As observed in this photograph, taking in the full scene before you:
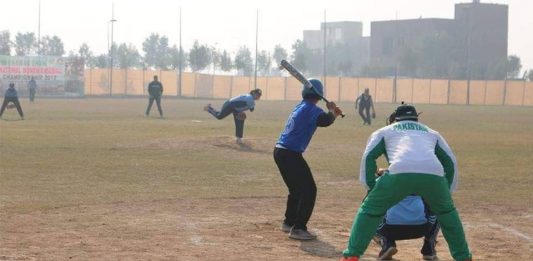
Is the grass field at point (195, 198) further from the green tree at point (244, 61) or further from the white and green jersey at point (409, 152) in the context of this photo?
the green tree at point (244, 61)

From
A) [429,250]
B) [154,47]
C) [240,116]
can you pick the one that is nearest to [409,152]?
[429,250]

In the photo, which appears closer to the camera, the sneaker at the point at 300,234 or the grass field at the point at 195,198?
the grass field at the point at 195,198

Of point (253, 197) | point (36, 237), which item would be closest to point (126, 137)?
point (253, 197)

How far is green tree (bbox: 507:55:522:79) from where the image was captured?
13000cm

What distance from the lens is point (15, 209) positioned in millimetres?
13367

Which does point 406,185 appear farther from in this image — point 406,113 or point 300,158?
point 300,158

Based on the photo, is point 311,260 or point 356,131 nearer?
point 311,260

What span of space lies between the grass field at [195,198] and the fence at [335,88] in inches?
2494

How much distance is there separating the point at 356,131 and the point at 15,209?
2269 centimetres

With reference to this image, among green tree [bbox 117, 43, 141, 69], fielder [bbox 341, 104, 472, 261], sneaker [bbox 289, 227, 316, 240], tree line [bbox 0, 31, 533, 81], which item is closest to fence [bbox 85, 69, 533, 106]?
tree line [bbox 0, 31, 533, 81]

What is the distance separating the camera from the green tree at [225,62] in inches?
5167

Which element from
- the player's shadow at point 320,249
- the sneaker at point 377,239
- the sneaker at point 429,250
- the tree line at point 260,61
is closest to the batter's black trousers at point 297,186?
the player's shadow at point 320,249

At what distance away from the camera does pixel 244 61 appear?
13712 centimetres

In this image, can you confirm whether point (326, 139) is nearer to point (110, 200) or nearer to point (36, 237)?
point (110, 200)
